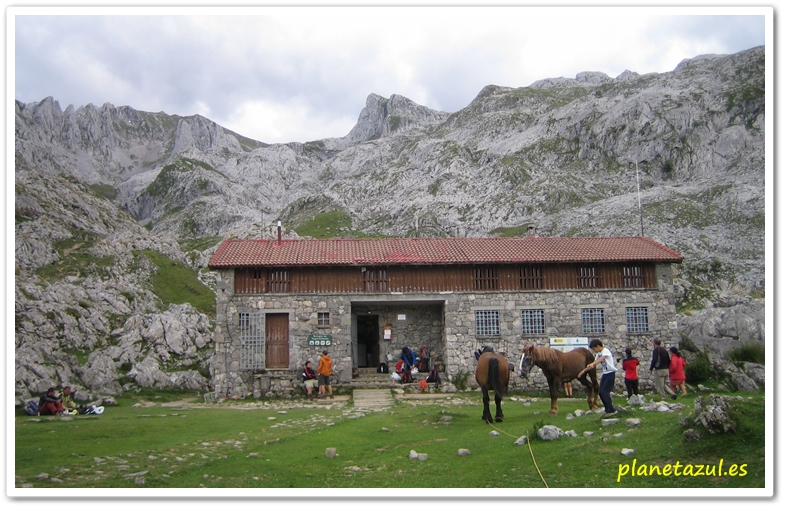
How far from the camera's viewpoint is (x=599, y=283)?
29.1m

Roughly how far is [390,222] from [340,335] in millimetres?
77908

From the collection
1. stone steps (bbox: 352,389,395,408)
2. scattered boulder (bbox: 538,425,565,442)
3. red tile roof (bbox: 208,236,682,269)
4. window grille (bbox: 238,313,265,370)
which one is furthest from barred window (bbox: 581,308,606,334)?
scattered boulder (bbox: 538,425,565,442)

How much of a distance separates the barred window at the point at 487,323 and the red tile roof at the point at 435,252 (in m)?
2.70

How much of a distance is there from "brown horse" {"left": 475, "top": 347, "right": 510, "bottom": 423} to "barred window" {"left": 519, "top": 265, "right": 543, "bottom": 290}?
12.8 m

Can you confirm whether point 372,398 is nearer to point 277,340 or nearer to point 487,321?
point 277,340

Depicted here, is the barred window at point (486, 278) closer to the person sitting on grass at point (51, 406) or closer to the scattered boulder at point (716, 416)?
the scattered boulder at point (716, 416)

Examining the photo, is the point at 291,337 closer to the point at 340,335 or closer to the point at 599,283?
the point at 340,335

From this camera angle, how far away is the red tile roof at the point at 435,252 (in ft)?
92.5

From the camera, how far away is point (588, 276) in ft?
95.5

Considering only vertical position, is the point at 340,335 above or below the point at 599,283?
below

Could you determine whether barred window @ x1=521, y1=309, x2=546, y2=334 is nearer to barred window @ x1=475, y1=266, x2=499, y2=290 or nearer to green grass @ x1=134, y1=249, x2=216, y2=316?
barred window @ x1=475, y1=266, x2=499, y2=290

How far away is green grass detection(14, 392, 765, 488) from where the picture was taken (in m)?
9.86

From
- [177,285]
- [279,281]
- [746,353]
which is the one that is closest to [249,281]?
[279,281]

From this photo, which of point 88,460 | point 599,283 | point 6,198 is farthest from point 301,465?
point 599,283
